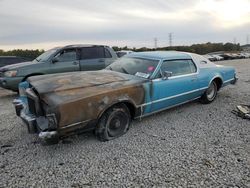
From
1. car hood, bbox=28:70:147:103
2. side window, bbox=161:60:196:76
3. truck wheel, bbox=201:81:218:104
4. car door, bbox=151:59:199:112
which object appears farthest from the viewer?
truck wheel, bbox=201:81:218:104

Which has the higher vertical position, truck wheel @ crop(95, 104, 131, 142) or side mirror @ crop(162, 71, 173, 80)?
side mirror @ crop(162, 71, 173, 80)

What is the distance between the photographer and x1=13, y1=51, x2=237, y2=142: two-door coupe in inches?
133

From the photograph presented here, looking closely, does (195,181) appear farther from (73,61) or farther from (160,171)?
(73,61)

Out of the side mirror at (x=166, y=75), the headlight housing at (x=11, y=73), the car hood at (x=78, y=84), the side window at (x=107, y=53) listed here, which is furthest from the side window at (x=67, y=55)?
the side mirror at (x=166, y=75)

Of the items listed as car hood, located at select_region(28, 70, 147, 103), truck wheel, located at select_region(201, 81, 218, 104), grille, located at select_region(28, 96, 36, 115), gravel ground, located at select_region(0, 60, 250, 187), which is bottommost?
gravel ground, located at select_region(0, 60, 250, 187)

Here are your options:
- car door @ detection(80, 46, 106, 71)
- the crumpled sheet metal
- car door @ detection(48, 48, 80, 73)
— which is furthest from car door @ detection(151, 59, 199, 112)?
car door @ detection(48, 48, 80, 73)

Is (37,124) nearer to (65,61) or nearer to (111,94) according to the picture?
(111,94)

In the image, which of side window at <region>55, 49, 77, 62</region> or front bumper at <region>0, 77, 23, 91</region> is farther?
side window at <region>55, 49, 77, 62</region>

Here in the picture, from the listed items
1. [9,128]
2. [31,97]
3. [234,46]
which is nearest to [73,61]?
[9,128]

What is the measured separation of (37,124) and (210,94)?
4.52m

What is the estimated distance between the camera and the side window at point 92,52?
26.9 feet

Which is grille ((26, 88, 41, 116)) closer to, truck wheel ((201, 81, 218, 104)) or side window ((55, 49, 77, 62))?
side window ((55, 49, 77, 62))

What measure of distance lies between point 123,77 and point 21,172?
2358mm

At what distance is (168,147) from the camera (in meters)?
3.76
